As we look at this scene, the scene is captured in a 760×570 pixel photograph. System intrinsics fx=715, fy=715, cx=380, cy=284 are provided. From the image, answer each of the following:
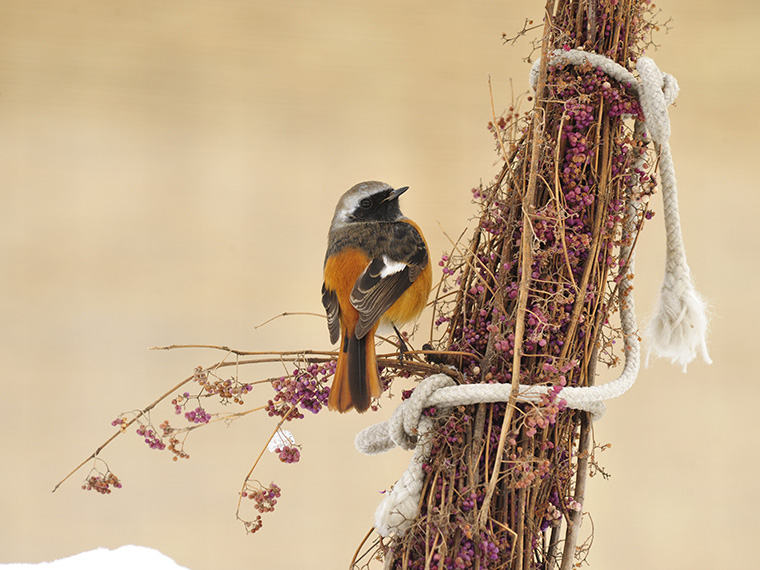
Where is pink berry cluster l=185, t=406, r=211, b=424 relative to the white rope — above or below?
below

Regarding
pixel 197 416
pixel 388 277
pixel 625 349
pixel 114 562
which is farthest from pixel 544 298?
pixel 114 562

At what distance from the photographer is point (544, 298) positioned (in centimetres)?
72

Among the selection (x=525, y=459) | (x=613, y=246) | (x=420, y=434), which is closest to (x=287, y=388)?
(x=420, y=434)

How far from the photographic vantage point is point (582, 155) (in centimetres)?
71

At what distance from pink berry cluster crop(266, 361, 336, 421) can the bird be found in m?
0.02

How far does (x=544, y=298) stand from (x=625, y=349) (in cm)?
12

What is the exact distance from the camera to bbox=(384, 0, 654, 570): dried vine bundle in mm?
696

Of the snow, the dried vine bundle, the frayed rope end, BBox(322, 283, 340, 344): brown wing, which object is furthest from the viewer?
the snow

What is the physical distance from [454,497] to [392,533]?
0.08m

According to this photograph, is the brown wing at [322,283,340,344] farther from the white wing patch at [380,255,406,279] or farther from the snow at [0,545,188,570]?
the snow at [0,545,188,570]

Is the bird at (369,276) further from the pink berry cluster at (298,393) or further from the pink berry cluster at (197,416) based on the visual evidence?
the pink berry cluster at (197,416)

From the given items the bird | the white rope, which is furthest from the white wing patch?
the white rope

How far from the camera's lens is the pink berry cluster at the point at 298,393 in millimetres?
747

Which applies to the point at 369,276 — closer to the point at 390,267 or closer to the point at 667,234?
the point at 390,267
